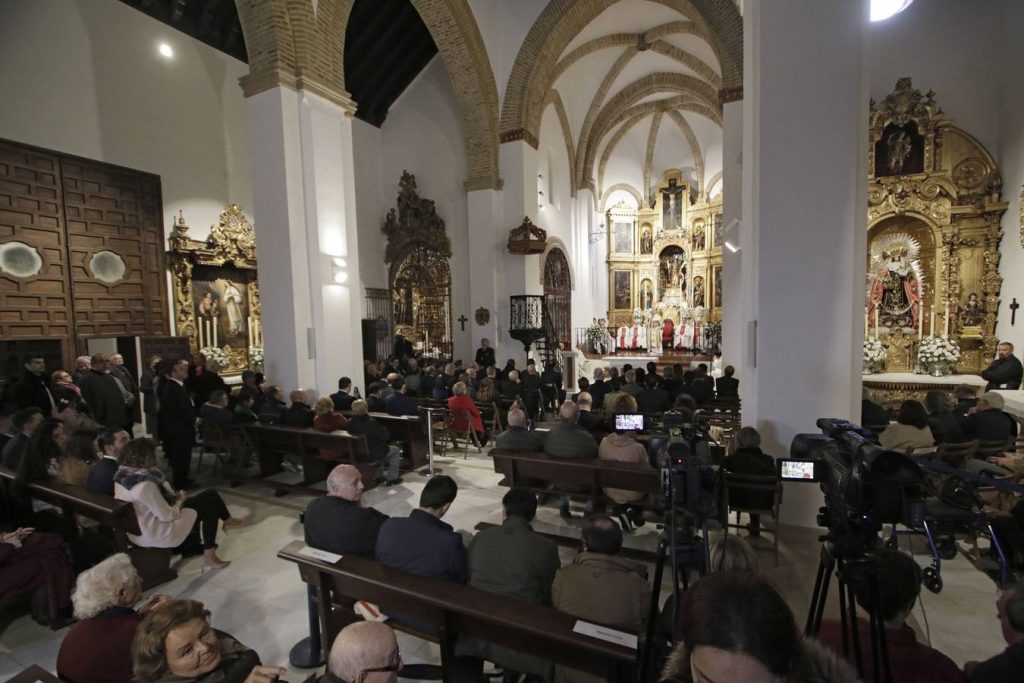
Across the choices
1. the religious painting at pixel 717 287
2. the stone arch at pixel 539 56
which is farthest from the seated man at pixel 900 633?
the religious painting at pixel 717 287

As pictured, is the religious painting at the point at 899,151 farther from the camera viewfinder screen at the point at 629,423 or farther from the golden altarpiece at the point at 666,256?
the camera viewfinder screen at the point at 629,423

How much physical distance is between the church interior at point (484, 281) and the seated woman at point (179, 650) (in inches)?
10.5

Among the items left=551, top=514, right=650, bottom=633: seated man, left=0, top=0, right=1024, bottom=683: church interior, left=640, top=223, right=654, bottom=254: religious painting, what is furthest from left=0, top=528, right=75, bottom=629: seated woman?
left=640, top=223, right=654, bottom=254: religious painting

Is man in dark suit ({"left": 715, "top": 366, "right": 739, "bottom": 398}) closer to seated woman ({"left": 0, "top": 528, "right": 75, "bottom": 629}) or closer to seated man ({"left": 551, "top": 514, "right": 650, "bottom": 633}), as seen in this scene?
seated man ({"left": 551, "top": 514, "right": 650, "bottom": 633})

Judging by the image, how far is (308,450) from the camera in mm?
5375

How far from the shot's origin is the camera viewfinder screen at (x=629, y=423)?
318 centimetres

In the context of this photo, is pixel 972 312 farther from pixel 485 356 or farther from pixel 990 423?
pixel 485 356

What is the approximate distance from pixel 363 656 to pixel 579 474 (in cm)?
268

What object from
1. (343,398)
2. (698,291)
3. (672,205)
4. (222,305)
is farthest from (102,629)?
(672,205)

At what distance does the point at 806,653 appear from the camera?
3.52 ft

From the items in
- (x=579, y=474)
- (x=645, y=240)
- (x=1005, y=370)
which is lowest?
(x=579, y=474)

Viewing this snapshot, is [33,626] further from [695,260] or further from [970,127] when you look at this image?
[695,260]

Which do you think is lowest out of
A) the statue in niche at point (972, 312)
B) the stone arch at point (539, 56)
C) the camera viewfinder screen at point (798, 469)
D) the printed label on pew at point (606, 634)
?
the printed label on pew at point (606, 634)

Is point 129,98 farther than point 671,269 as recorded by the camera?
No
